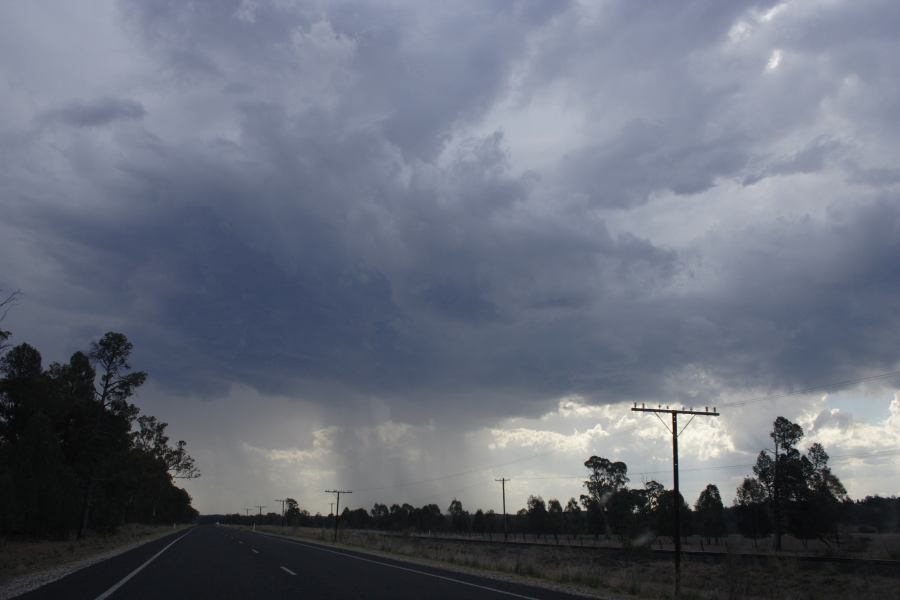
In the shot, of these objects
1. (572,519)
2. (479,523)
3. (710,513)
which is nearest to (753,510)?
(710,513)

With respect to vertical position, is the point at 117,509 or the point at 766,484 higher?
the point at 766,484

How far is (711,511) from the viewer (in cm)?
11088

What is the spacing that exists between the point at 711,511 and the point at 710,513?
1.36 m

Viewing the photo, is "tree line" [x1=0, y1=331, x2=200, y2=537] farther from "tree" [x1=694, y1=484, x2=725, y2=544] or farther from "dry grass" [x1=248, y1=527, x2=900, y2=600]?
"tree" [x1=694, y1=484, x2=725, y2=544]

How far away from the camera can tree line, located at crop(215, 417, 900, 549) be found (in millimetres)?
70375

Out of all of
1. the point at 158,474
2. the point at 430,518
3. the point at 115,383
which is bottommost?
the point at 430,518

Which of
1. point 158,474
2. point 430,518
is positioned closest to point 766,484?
point 158,474

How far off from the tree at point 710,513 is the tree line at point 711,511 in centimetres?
15

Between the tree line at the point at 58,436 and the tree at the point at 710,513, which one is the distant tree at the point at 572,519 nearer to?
the tree at the point at 710,513

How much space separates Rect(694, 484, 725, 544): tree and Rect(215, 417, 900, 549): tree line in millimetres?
152

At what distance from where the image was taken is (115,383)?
52562 millimetres

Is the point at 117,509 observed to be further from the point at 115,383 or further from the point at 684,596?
the point at 684,596

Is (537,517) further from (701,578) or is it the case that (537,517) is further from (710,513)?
(701,578)

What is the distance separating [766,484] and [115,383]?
231 ft
